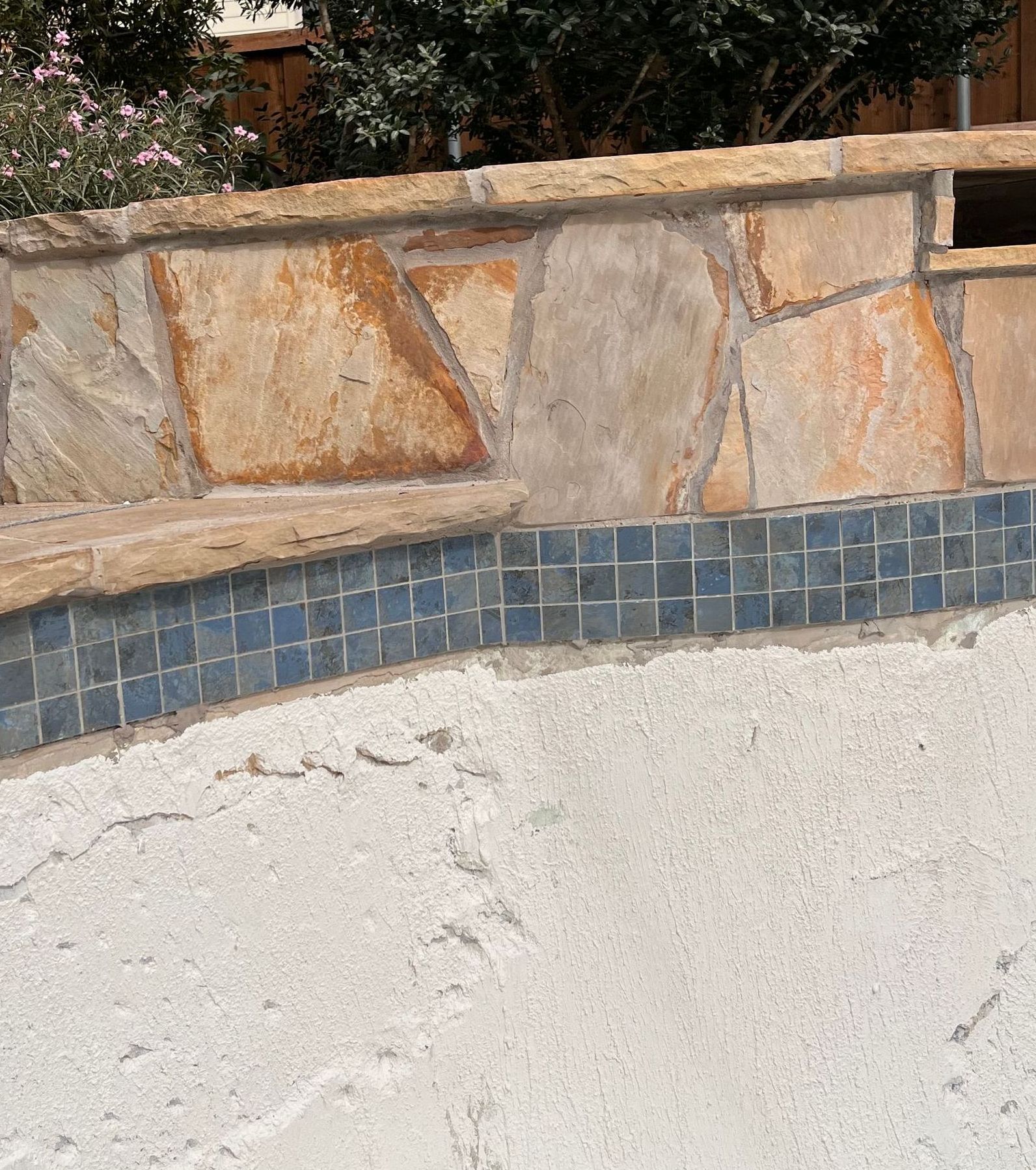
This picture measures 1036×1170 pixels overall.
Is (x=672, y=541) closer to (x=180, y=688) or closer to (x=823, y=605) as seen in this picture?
(x=823, y=605)

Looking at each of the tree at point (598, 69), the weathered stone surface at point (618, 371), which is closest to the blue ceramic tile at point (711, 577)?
the weathered stone surface at point (618, 371)

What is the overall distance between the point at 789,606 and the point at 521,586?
46 cm

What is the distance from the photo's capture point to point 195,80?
169 inches

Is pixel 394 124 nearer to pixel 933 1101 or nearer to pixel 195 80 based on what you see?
pixel 195 80

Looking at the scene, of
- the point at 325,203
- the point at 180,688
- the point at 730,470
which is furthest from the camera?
the point at 730,470

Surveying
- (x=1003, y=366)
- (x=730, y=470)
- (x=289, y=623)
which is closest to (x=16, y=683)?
(x=289, y=623)

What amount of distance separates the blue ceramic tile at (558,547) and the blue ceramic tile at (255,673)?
51cm

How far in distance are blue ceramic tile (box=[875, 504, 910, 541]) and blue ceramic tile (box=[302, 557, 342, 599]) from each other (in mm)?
936

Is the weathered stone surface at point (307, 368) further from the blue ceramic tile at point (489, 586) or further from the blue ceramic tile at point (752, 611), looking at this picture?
the blue ceramic tile at point (752, 611)

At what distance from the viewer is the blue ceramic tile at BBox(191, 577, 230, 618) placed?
183 cm

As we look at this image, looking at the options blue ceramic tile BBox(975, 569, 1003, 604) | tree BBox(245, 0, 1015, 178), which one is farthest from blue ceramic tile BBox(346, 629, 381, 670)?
tree BBox(245, 0, 1015, 178)

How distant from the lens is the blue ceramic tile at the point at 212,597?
1.83 m

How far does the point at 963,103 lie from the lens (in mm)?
5082

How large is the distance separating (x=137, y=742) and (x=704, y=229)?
1200 millimetres
